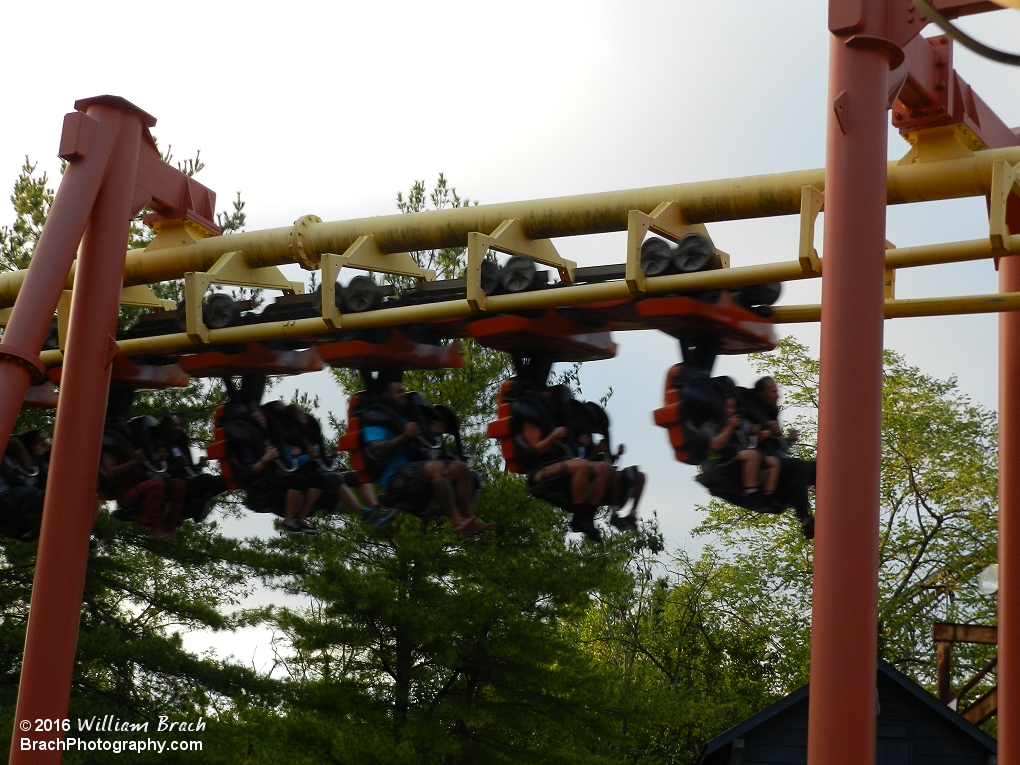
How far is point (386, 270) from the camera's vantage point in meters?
8.06

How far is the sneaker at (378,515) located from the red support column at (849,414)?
359 centimetres

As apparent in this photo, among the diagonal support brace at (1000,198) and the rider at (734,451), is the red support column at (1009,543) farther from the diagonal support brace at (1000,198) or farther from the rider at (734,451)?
the rider at (734,451)

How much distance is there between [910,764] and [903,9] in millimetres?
10444

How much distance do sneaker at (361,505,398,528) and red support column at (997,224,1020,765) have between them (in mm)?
3434

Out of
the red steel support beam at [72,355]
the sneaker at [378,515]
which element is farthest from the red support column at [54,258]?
the sneaker at [378,515]

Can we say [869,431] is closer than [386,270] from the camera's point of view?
Yes

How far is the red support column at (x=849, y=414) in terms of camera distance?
501cm

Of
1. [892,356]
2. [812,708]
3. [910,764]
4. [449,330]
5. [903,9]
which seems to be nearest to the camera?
[812,708]

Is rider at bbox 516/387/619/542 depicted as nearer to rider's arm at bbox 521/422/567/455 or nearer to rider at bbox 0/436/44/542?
rider's arm at bbox 521/422/567/455

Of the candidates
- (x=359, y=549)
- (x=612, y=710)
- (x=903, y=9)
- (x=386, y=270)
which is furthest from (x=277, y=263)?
(x=612, y=710)

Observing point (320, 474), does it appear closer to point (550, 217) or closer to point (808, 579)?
point (550, 217)

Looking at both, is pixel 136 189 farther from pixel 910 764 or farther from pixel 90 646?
pixel 910 764

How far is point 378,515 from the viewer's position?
837 cm

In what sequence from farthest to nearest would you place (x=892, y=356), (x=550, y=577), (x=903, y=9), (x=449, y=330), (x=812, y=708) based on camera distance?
1. (x=892, y=356)
2. (x=550, y=577)
3. (x=449, y=330)
4. (x=903, y=9)
5. (x=812, y=708)
